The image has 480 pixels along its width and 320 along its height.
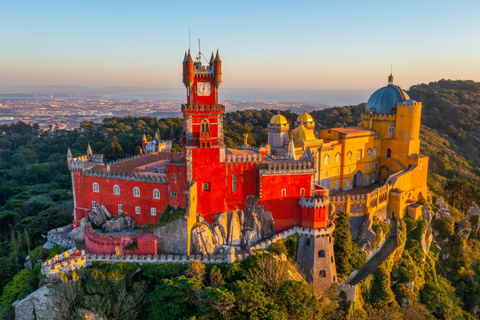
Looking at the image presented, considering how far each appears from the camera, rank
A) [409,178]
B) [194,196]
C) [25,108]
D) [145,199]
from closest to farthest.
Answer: [194,196], [145,199], [409,178], [25,108]

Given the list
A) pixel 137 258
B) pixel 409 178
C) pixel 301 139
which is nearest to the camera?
pixel 137 258

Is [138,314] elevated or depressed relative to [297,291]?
depressed

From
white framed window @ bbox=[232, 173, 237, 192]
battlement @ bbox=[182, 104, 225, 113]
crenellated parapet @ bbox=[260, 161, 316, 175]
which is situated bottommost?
white framed window @ bbox=[232, 173, 237, 192]

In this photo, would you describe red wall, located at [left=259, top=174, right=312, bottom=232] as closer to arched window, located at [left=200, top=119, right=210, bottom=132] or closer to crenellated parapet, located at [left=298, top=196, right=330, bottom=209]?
crenellated parapet, located at [left=298, top=196, right=330, bottom=209]

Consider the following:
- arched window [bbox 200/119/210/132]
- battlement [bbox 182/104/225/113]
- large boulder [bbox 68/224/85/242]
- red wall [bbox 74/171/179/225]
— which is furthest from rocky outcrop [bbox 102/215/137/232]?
battlement [bbox 182/104/225/113]

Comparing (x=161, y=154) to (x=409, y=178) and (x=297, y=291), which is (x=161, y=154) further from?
(x=409, y=178)

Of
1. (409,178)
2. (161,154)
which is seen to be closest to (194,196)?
(161,154)

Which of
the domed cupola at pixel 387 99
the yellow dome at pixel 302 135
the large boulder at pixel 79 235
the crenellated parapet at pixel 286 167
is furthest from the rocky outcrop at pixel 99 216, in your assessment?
the domed cupola at pixel 387 99
